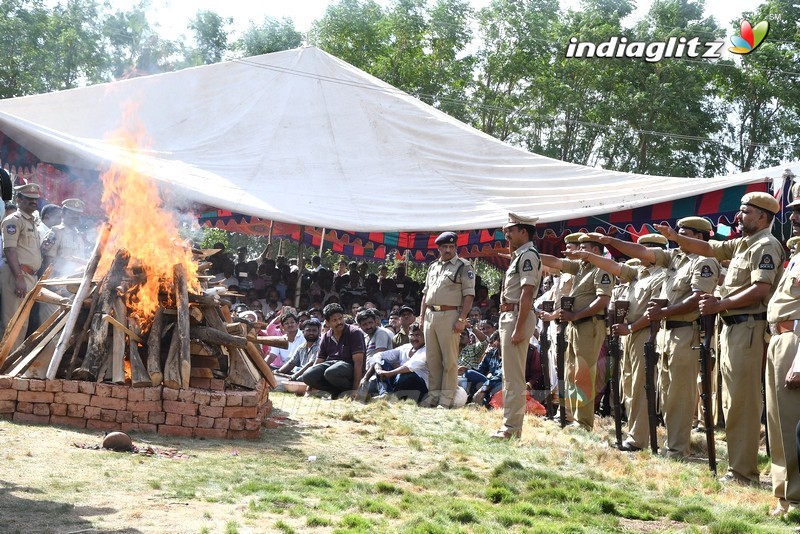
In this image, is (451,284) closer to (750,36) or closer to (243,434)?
(243,434)

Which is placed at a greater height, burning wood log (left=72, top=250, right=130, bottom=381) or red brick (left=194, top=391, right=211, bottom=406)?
burning wood log (left=72, top=250, right=130, bottom=381)

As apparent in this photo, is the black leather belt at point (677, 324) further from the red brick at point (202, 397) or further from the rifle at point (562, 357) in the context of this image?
the red brick at point (202, 397)

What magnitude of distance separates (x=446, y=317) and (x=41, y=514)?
6573mm

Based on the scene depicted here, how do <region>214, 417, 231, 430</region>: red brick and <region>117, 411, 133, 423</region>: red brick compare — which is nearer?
<region>117, 411, 133, 423</region>: red brick

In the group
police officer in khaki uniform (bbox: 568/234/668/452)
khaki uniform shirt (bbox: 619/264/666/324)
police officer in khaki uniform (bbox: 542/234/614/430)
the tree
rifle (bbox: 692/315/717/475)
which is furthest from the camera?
the tree

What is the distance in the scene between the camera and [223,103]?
55.3 ft

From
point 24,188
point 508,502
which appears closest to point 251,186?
point 24,188

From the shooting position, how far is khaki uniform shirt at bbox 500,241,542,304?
8.31 m

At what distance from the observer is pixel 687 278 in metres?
7.59

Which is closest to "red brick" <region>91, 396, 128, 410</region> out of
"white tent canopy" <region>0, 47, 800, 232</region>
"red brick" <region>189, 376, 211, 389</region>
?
"red brick" <region>189, 376, 211, 389</region>

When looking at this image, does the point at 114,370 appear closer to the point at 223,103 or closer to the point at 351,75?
the point at 223,103

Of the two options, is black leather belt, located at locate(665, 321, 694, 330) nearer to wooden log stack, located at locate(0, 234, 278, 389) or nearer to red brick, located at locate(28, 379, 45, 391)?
wooden log stack, located at locate(0, 234, 278, 389)

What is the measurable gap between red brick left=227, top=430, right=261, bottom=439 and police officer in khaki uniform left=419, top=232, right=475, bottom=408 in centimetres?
351

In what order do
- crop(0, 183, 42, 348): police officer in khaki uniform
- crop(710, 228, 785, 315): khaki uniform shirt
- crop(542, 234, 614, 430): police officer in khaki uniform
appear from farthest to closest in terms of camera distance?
crop(0, 183, 42, 348): police officer in khaki uniform
crop(542, 234, 614, 430): police officer in khaki uniform
crop(710, 228, 785, 315): khaki uniform shirt
